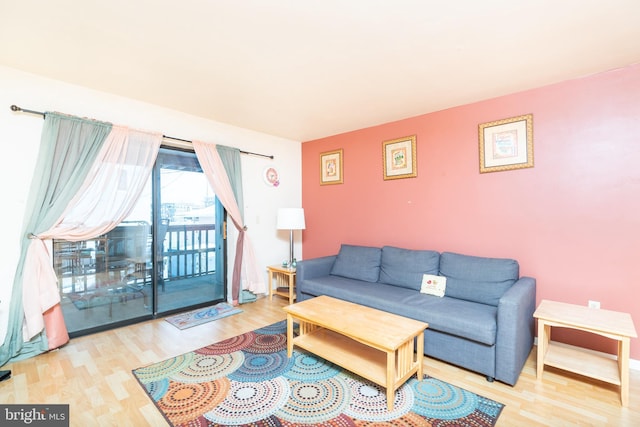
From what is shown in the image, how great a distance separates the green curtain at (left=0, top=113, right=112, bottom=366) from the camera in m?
2.35

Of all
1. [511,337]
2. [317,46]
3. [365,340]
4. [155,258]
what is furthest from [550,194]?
[155,258]

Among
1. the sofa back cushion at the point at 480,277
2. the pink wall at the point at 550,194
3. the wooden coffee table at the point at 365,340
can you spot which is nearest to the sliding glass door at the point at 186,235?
the wooden coffee table at the point at 365,340

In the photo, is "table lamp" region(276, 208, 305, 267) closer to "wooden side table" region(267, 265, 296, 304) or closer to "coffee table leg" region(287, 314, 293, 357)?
"wooden side table" region(267, 265, 296, 304)

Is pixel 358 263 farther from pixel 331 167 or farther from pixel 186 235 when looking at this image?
pixel 186 235

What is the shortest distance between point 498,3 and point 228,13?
154cm

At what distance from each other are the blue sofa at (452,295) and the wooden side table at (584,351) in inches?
4.9

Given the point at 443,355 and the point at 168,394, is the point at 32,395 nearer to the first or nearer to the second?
the point at 168,394

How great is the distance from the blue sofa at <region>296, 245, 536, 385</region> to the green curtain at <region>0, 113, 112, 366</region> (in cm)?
239

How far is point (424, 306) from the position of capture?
2.47m

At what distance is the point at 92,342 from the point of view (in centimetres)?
269

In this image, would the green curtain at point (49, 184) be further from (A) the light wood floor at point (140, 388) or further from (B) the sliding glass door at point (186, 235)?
(B) the sliding glass door at point (186, 235)

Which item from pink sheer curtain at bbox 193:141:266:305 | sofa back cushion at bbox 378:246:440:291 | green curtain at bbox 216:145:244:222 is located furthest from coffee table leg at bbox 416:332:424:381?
green curtain at bbox 216:145:244:222

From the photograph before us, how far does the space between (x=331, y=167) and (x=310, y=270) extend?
5.26ft

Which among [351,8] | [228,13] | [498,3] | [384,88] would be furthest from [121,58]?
[498,3]
